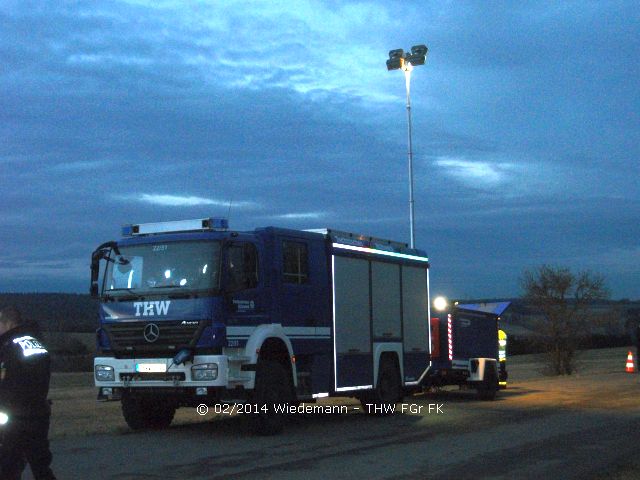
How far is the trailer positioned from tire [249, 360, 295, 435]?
20.8 ft

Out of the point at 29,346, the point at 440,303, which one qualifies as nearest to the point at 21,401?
the point at 29,346

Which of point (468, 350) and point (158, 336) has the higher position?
point (158, 336)

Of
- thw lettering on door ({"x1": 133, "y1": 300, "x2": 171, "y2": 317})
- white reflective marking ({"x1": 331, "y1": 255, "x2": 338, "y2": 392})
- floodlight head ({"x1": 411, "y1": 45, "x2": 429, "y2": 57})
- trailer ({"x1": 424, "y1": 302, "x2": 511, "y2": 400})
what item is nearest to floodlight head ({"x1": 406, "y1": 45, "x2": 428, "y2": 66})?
floodlight head ({"x1": 411, "y1": 45, "x2": 429, "y2": 57})

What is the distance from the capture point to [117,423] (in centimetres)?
1712

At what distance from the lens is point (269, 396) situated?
13.9 m

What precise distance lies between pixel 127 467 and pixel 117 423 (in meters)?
6.46

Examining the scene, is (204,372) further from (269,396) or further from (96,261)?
(96,261)

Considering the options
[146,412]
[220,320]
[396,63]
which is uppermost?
[396,63]

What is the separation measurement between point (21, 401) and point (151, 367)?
224 inches

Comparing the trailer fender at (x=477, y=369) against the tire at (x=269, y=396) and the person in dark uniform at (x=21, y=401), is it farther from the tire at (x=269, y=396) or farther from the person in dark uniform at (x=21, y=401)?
the person in dark uniform at (x=21, y=401)

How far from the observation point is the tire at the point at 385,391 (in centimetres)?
1708

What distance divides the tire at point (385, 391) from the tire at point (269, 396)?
3093 mm

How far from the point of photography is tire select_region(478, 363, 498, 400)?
21656 mm

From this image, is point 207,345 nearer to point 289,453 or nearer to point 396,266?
point 289,453
